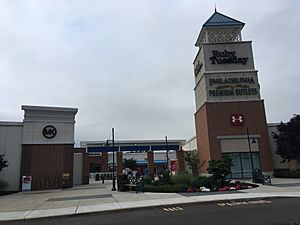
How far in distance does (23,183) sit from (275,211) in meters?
25.9

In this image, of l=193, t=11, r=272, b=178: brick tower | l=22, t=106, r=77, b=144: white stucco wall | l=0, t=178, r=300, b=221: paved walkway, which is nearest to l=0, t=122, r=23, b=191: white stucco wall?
l=22, t=106, r=77, b=144: white stucco wall

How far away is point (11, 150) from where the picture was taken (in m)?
30.2

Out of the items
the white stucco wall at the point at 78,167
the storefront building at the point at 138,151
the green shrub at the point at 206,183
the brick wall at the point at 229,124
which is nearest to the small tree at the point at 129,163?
the storefront building at the point at 138,151

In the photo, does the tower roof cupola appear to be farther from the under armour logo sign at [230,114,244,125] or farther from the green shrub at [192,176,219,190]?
the green shrub at [192,176,219,190]

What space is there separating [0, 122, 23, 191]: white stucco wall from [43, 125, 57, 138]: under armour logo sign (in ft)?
8.22

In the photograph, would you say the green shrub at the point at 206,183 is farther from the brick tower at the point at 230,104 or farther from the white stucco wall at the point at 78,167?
the white stucco wall at the point at 78,167

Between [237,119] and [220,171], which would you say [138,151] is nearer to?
[237,119]

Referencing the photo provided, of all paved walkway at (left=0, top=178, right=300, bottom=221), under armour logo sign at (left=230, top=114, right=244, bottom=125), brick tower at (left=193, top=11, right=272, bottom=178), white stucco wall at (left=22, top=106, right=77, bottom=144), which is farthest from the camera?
under armour logo sign at (left=230, top=114, right=244, bottom=125)

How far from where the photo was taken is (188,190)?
19344 millimetres

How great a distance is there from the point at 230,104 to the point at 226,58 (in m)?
6.89

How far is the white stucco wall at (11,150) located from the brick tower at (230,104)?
2268 cm

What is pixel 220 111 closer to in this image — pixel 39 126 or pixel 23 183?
pixel 39 126

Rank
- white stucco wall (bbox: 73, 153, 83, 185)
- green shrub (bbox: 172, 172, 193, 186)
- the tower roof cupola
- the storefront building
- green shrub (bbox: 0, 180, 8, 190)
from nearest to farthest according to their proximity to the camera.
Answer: green shrub (bbox: 172, 172, 193, 186) → green shrub (bbox: 0, 180, 8, 190) → white stucco wall (bbox: 73, 153, 83, 185) → the tower roof cupola → the storefront building

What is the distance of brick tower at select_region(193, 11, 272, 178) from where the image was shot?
36281mm
